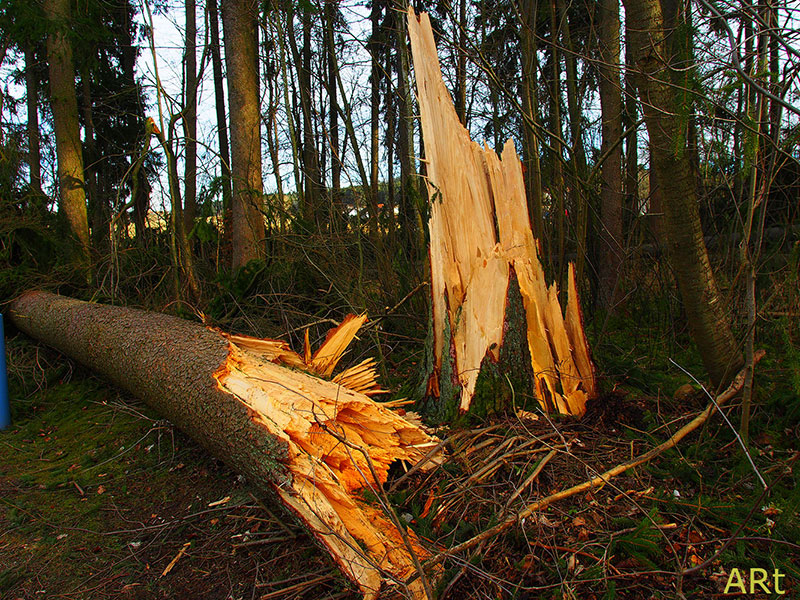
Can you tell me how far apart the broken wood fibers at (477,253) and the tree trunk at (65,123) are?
5.25 m

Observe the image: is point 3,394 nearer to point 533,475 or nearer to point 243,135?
point 243,135

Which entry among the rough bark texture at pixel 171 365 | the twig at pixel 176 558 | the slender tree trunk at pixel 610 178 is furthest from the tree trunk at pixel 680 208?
the twig at pixel 176 558

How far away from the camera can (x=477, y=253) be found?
311cm

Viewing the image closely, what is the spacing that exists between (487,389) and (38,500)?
2.65 meters

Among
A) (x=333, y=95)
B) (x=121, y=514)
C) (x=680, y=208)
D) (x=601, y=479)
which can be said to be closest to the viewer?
(x=601, y=479)

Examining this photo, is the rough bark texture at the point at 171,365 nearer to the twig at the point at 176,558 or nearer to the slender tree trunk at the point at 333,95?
the twig at the point at 176,558

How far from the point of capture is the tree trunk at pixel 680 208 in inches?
100

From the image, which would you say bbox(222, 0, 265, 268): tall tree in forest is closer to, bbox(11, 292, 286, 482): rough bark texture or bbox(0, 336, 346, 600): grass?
bbox(11, 292, 286, 482): rough bark texture

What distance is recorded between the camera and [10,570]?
236 centimetres

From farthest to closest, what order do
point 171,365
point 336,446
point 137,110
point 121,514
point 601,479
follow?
point 137,110 → point 171,365 → point 121,514 → point 336,446 → point 601,479

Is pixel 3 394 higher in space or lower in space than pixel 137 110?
lower

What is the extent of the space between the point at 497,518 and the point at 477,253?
1526mm

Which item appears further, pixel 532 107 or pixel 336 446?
pixel 532 107

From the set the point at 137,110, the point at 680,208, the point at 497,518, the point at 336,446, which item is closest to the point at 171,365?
the point at 336,446
